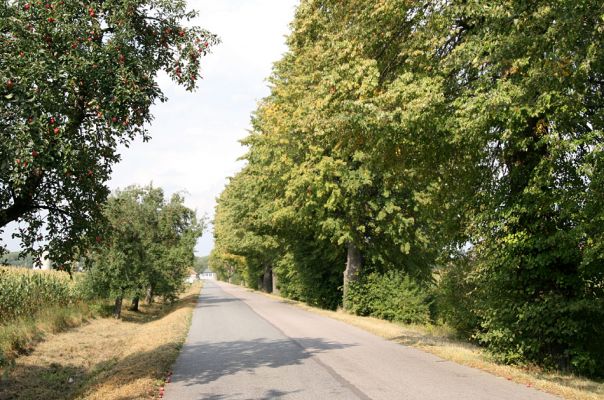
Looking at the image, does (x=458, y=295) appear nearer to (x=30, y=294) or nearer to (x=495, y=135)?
(x=495, y=135)

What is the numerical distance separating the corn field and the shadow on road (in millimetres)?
8857

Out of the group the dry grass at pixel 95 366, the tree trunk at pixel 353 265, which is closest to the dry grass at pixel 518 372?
the dry grass at pixel 95 366

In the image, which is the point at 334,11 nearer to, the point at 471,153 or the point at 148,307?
the point at 471,153

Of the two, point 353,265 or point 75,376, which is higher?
point 353,265

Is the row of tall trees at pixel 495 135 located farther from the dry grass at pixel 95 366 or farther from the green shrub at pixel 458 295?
the dry grass at pixel 95 366

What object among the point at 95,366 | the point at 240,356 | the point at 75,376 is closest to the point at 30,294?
the point at 95,366

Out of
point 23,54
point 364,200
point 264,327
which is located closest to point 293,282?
point 364,200

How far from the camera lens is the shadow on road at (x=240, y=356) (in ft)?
30.7

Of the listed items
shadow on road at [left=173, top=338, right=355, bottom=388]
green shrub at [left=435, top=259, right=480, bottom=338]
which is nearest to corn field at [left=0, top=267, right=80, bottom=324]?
shadow on road at [left=173, top=338, right=355, bottom=388]

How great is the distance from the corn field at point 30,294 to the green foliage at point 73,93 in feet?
32.3

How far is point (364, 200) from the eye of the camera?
21125 mm

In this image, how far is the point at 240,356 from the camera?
11203mm

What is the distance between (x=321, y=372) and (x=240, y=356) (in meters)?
2.76

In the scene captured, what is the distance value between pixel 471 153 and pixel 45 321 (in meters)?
16.1
